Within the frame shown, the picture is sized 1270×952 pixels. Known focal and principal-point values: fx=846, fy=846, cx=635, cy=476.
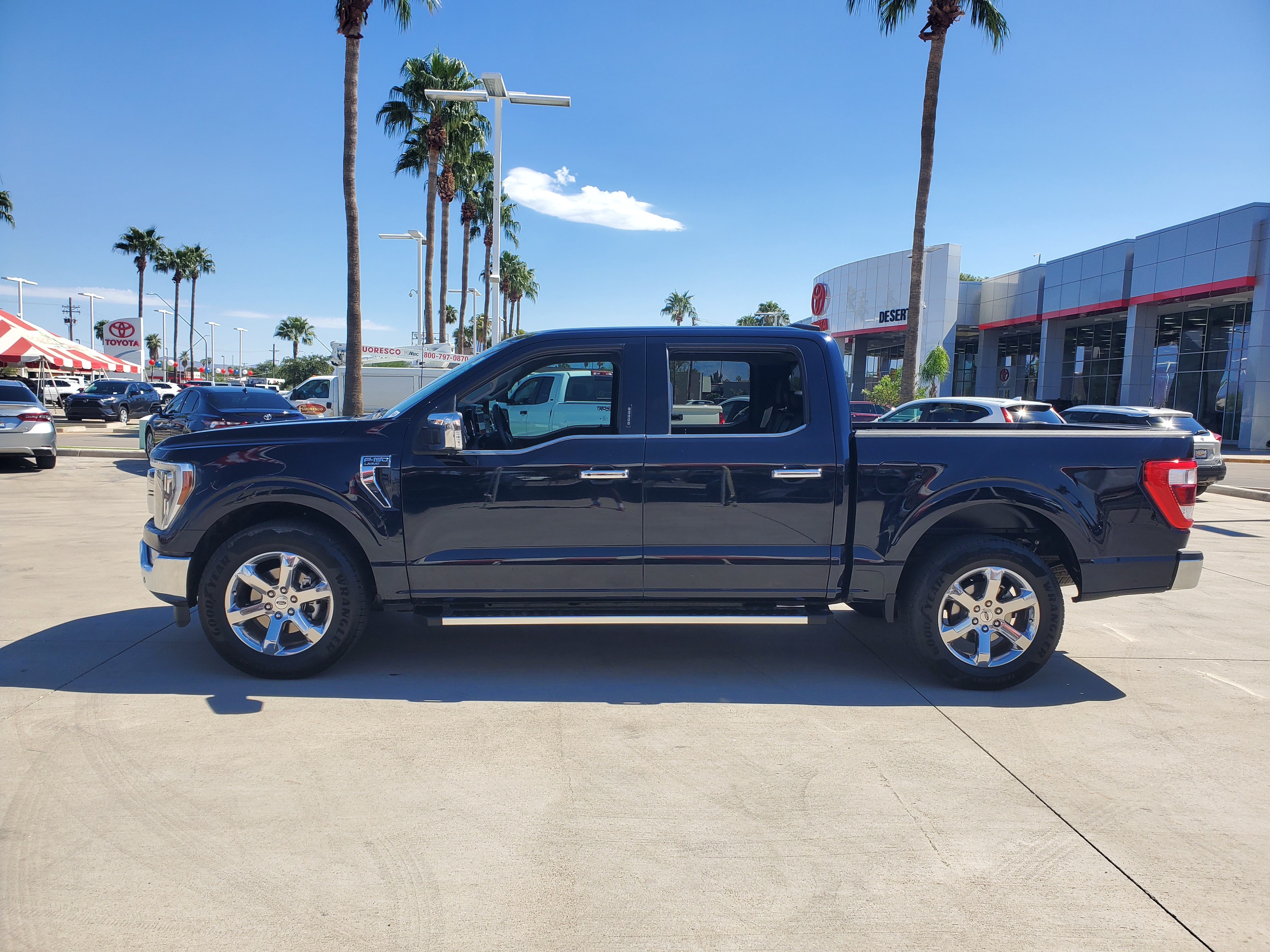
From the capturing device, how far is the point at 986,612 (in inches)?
184

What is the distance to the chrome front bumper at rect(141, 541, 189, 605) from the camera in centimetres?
462

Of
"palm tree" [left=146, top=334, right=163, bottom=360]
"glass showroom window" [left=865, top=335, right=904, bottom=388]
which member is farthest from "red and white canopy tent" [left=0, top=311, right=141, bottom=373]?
"palm tree" [left=146, top=334, right=163, bottom=360]

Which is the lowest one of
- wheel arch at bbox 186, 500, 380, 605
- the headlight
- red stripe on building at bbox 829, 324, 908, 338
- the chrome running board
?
the chrome running board

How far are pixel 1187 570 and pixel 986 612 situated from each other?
1.16 meters

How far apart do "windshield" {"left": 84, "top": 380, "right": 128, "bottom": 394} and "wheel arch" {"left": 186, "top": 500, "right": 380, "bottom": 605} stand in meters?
A: 32.0

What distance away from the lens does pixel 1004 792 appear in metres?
3.51

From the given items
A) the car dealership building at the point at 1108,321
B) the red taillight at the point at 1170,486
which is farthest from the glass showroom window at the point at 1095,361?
the red taillight at the point at 1170,486

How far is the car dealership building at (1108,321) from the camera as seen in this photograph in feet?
89.8

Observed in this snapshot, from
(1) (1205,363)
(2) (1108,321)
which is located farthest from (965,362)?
(1) (1205,363)

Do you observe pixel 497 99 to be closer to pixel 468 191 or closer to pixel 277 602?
pixel 277 602

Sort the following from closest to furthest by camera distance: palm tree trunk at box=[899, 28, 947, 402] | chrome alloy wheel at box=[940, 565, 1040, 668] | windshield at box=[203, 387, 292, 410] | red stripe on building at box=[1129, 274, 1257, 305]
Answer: chrome alloy wheel at box=[940, 565, 1040, 668], windshield at box=[203, 387, 292, 410], palm tree trunk at box=[899, 28, 947, 402], red stripe on building at box=[1129, 274, 1257, 305]

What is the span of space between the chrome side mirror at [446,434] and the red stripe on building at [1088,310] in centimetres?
3367

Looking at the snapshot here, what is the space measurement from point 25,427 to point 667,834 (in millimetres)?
15320

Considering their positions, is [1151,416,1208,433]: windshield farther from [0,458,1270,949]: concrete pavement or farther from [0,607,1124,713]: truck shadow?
[0,607,1124,713]: truck shadow
